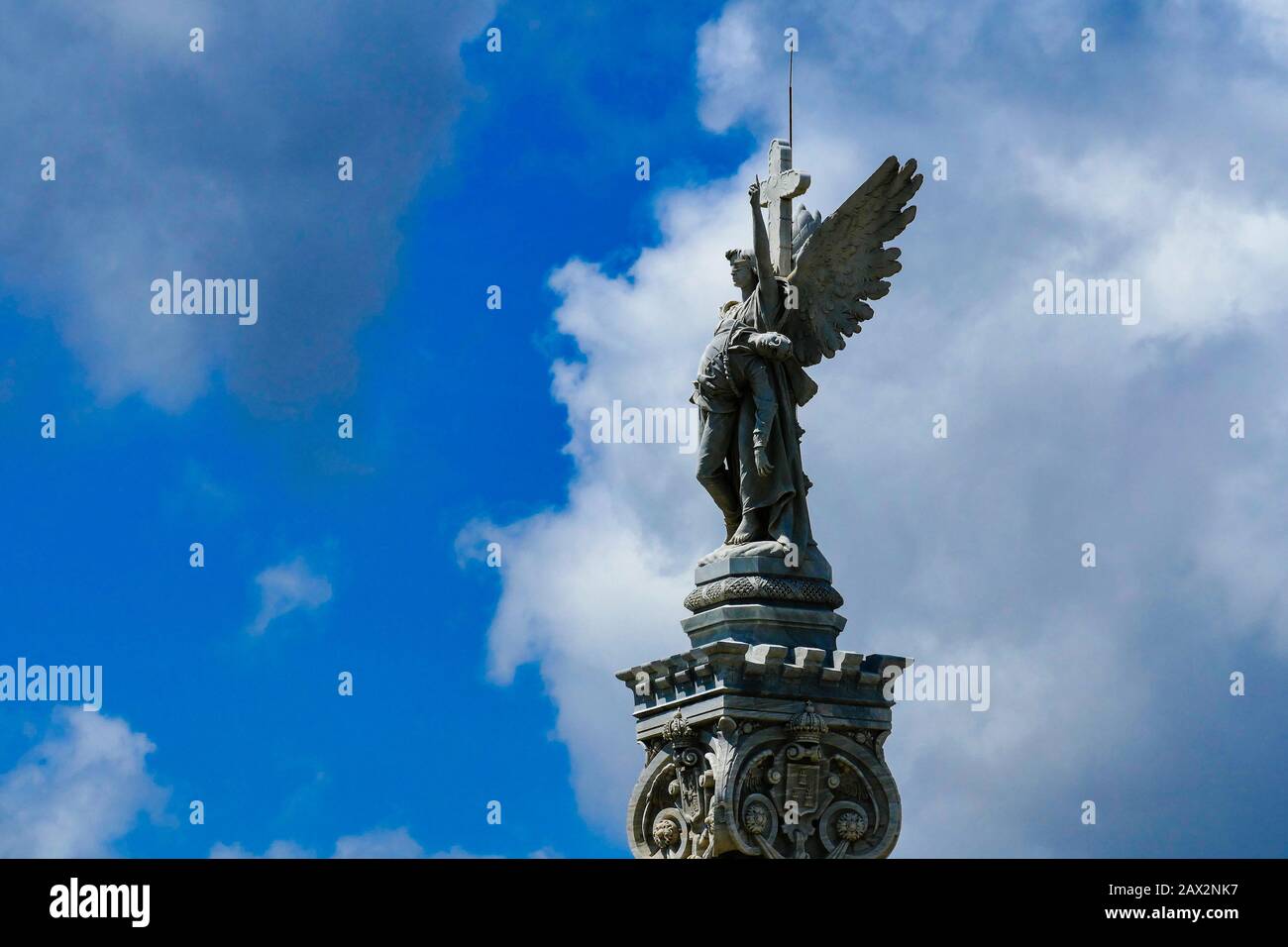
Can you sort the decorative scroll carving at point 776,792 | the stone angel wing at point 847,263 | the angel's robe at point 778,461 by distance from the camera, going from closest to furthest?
the decorative scroll carving at point 776,792, the angel's robe at point 778,461, the stone angel wing at point 847,263

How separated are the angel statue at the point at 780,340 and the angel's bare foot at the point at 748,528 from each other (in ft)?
0.04

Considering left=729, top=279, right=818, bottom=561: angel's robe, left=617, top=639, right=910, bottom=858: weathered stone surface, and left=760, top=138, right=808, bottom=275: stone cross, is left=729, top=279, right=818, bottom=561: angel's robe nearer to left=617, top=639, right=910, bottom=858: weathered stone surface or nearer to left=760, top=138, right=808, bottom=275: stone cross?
left=760, top=138, right=808, bottom=275: stone cross

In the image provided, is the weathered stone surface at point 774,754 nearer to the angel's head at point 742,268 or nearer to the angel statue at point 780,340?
the angel statue at point 780,340

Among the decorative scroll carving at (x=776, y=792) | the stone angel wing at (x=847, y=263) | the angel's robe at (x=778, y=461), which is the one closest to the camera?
the decorative scroll carving at (x=776, y=792)

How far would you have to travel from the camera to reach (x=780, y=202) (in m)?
28.5

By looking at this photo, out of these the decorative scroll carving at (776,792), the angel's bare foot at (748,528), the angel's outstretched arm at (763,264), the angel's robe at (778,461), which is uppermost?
the angel's outstretched arm at (763,264)

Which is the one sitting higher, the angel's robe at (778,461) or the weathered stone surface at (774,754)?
the angel's robe at (778,461)

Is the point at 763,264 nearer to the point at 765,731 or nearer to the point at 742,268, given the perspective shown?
the point at 742,268

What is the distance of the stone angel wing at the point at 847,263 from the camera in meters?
28.6

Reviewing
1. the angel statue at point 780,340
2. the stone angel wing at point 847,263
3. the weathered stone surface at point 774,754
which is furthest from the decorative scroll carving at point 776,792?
the stone angel wing at point 847,263

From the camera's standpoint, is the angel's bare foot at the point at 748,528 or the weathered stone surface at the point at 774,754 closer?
the weathered stone surface at the point at 774,754
